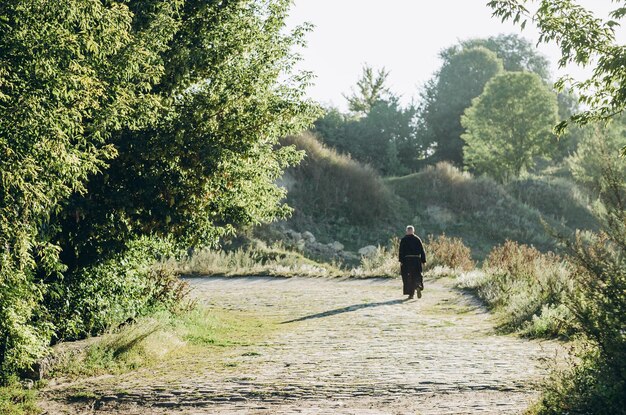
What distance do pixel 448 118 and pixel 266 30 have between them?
6306 centimetres

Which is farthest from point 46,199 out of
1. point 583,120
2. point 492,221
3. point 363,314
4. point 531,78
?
point 531,78

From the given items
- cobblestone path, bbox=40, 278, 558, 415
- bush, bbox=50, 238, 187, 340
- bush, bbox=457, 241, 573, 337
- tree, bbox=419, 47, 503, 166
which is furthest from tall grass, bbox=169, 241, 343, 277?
tree, bbox=419, 47, 503, 166

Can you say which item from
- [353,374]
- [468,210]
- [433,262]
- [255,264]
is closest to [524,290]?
[353,374]

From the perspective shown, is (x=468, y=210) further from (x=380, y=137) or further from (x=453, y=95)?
(x=453, y=95)

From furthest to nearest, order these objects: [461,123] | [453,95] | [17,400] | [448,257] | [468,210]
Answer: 1. [453,95]
2. [461,123]
3. [468,210]
4. [448,257]
5. [17,400]

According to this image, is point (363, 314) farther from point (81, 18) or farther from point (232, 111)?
point (81, 18)

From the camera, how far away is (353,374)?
360 inches

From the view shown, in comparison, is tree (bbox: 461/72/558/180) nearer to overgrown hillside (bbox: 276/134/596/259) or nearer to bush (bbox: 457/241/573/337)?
overgrown hillside (bbox: 276/134/596/259)

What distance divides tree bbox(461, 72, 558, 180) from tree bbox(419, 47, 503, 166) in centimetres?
607

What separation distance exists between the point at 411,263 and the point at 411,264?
0.03 meters

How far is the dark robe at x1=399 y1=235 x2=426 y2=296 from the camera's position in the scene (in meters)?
18.1

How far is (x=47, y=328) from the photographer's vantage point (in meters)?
9.41

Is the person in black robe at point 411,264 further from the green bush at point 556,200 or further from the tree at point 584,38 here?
the green bush at point 556,200

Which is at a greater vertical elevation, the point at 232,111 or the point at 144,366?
the point at 232,111
